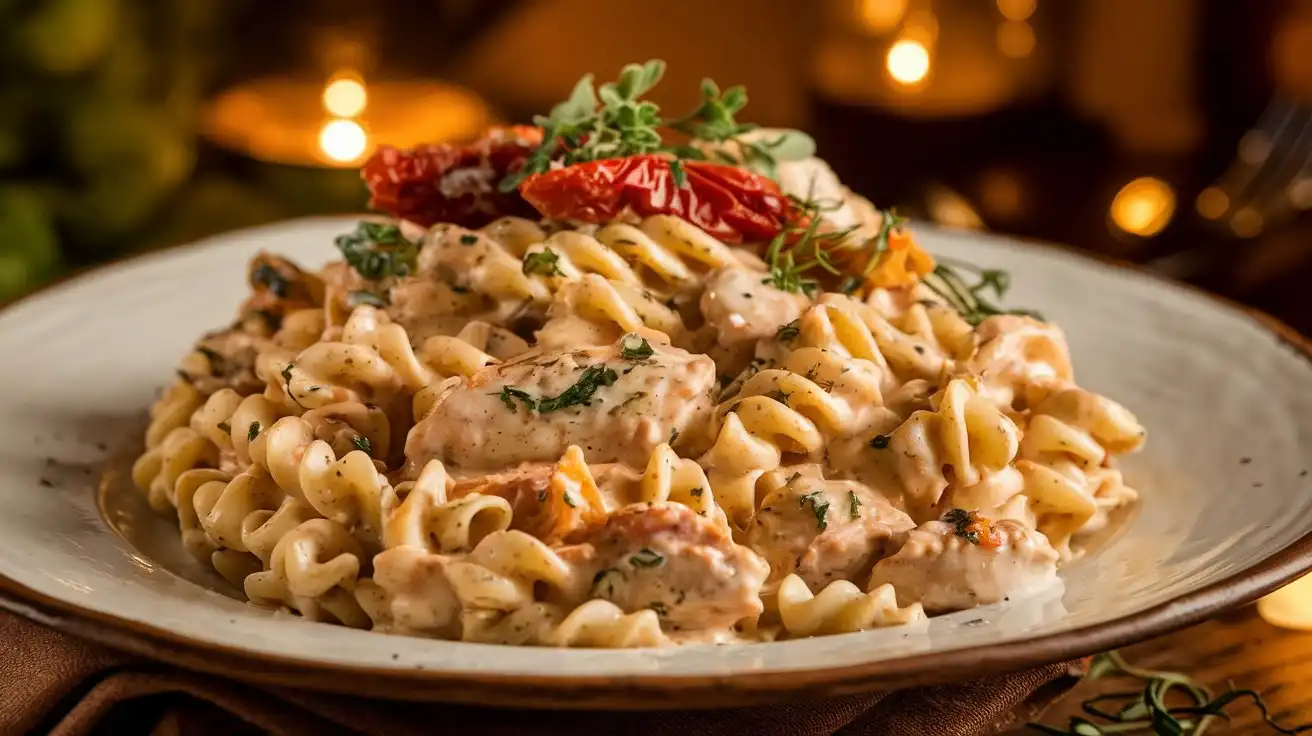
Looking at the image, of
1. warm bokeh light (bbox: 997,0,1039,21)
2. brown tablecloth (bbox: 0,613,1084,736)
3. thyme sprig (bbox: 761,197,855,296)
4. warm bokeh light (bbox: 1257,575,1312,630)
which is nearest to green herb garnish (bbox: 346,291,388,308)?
thyme sprig (bbox: 761,197,855,296)

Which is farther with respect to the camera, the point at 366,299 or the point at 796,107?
the point at 796,107

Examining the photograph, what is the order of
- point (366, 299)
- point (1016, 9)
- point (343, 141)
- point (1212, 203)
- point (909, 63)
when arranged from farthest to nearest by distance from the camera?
point (1016, 9)
point (909, 63)
point (343, 141)
point (1212, 203)
point (366, 299)

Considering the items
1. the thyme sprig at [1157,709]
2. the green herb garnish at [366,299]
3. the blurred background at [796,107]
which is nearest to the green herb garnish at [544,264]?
the green herb garnish at [366,299]

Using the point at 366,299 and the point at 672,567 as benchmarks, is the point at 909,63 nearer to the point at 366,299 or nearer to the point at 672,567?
the point at 366,299

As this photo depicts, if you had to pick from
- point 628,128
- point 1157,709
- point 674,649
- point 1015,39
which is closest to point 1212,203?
point 1015,39

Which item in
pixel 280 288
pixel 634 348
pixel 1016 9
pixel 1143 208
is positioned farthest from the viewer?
pixel 1016 9

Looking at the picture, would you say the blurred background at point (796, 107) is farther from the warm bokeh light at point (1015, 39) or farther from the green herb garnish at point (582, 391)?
the green herb garnish at point (582, 391)

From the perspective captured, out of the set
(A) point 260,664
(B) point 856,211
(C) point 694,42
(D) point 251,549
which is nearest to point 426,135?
(C) point 694,42
